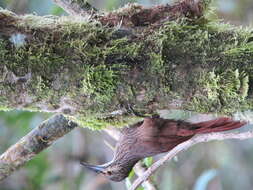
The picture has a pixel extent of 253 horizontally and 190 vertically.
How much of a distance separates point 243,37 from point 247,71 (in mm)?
141

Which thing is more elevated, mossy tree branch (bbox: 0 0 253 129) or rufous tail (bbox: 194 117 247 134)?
mossy tree branch (bbox: 0 0 253 129)

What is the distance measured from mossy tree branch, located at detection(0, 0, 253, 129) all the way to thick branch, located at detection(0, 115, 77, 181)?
0.42 m

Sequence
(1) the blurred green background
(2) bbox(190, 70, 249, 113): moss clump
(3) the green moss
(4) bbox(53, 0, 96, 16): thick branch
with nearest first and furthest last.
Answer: (2) bbox(190, 70, 249, 113): moss clump → (3) the green moss → (4) bbox(53, 0, 96, 16): thick branch → (1) the blurred green background

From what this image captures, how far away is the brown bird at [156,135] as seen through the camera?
5.05 feet

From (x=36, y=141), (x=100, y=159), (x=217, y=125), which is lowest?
(x=100, y=159)

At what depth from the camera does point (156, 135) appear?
5.23 feet

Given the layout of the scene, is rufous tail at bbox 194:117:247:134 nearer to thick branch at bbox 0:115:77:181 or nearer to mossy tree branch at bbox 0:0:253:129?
mossy tree branch at bbox 0:0:253:129

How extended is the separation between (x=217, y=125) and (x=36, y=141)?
0.75 meters

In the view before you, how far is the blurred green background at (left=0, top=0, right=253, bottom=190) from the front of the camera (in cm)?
333

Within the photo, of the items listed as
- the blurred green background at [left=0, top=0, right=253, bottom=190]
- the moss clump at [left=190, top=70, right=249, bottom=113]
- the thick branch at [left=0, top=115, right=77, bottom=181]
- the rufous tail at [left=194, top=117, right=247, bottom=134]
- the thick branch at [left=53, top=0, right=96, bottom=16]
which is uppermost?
the thick branch at [left=53, top=0, right=96, bottom=16]

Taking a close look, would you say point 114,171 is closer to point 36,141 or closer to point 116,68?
point 36,141

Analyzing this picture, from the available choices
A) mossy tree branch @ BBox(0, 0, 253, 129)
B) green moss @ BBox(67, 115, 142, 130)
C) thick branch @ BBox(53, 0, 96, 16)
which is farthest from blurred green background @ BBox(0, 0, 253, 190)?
mossy tree branch @ BBox(0, 0, 253, 129)

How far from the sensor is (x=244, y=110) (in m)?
1.34

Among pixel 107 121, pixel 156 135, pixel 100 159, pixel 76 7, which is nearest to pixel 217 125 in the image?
pixel 156 135
